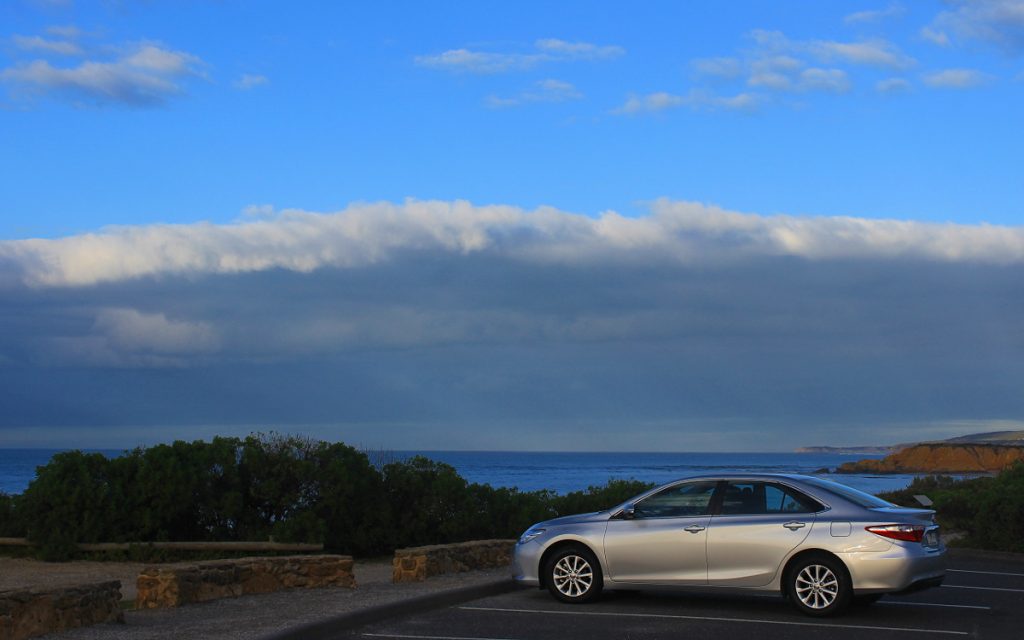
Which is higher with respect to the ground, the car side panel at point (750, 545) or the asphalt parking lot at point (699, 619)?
the car side panel at point (750, 545)

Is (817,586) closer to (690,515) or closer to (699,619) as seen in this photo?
(699,619)

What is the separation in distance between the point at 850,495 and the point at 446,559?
612cm

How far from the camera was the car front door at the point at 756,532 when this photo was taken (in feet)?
39.9

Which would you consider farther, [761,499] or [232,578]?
[232,578]

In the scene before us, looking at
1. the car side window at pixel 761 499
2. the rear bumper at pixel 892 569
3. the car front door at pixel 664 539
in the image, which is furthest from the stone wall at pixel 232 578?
the rear bumper at pixel 892 569

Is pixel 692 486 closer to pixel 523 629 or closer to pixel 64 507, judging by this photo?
pixel 523 629

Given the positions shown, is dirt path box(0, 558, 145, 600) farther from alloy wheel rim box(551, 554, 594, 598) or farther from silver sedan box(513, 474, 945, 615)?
silver sedan box(513, 474, 945, 615)

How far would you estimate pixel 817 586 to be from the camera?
12000 millimetres

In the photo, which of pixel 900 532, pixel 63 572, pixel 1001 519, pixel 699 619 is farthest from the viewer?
pixel 63 572

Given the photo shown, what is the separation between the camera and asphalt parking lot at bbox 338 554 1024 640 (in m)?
11.2

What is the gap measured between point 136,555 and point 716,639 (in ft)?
48.4

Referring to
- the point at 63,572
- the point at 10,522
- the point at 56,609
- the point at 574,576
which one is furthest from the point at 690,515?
the point at 10,522

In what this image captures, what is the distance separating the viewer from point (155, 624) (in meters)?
11.3

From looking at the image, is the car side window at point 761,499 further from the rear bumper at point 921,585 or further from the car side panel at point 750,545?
the rear bumper at point 921,585
